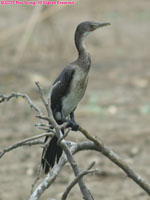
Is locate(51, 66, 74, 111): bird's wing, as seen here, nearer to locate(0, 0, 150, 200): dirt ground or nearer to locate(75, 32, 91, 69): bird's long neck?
locate(75, 32, 91, 69): bird's long neck

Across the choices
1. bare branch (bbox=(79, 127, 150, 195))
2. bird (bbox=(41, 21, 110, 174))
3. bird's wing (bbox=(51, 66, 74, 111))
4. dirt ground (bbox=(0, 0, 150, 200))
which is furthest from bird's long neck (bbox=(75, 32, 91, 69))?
dirt ground (bbox=(0, 0, 150, 200))

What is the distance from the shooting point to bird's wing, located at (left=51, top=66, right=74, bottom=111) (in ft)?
13.3

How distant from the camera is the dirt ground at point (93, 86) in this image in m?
7.04

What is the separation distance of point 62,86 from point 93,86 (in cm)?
687

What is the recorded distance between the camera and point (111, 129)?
8727 millimetres

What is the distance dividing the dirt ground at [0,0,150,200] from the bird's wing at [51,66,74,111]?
2.57 metres

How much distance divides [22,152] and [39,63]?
5279 millimetres

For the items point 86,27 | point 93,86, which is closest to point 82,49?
point 86,27

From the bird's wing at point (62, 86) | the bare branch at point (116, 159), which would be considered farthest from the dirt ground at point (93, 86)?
the bare branch at point (116, 159)

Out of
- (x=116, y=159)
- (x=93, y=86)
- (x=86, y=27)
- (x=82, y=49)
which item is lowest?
(x=116, y=159)

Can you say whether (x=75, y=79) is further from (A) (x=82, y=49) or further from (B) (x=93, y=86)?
(B) (x=93, y=86)

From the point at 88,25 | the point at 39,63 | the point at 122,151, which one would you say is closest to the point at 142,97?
the point at 122,151

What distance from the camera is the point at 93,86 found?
11.0m

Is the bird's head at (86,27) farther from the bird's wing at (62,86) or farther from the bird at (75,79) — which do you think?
the bird's wing at (62,86)
